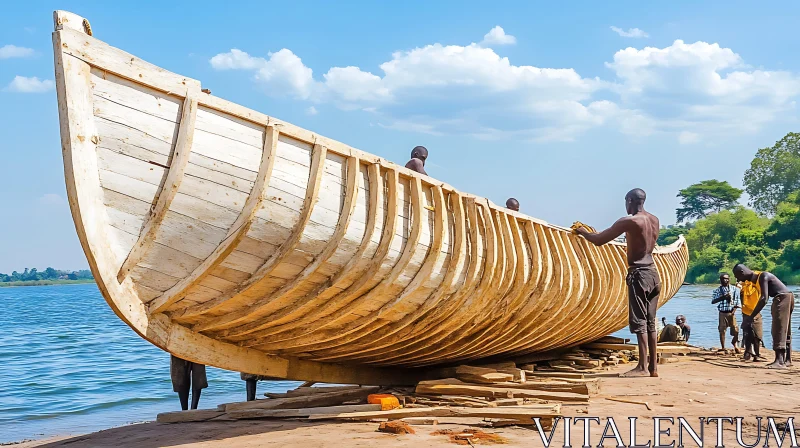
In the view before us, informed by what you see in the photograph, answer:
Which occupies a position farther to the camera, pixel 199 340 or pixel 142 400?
pixel 142 400

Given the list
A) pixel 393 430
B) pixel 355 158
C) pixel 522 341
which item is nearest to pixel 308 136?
pixel 355 158

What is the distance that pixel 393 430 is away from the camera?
4.94 m

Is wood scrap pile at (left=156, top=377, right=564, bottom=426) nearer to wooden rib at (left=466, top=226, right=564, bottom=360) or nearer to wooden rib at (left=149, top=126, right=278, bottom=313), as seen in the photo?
wooden rib at (left=466, top=226, right=564, bottom=360)

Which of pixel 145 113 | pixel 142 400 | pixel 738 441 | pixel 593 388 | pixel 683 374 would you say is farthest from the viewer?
pixel 142 400

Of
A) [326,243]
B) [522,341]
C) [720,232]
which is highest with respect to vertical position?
[720,232]

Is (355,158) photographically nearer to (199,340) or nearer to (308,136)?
(308,136)

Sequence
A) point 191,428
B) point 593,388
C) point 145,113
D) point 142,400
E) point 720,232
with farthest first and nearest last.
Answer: point 720,232, point 142,400, point 593,388, point 191,428, point 145,113

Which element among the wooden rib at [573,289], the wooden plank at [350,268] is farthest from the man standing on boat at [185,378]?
the wooden rib at [573,289]

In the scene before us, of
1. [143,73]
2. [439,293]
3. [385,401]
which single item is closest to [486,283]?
[439,293]

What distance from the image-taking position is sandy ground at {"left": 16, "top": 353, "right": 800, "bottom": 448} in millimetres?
4730

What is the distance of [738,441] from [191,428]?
13.2ft

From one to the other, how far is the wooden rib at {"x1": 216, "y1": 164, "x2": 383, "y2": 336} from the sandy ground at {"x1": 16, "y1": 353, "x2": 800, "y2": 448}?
843mm

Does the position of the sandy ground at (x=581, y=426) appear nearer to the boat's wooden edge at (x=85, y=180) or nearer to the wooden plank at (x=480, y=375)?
the wooden plank at (x=480, y=375)

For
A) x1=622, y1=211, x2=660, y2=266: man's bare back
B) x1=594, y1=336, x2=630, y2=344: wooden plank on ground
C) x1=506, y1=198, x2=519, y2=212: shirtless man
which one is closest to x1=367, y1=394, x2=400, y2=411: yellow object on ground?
x1=622, y1=211, x2=660, y2=266: man's bare back
